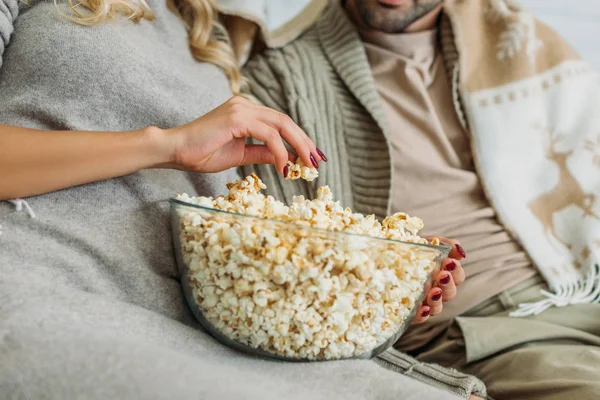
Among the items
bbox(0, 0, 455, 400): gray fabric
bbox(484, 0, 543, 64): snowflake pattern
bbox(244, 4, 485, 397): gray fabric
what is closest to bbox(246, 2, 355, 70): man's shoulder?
bbox(244, 4, 485, 397): gray fabric

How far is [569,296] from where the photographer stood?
118 cm

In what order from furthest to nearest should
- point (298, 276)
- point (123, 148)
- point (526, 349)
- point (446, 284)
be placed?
point (526, 349)
point (446, 284)
point (123, 148)
point (298, 276)

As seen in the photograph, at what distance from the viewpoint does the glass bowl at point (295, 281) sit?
0.64 m

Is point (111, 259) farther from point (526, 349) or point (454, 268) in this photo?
point (526, 349)

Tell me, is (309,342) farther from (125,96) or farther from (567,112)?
(567,112)

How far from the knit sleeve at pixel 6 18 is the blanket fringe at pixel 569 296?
96cm

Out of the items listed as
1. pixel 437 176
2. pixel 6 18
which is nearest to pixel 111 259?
pixel 6 18

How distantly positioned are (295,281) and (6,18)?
60cm

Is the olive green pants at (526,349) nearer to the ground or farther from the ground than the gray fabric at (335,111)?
nearer to the ground

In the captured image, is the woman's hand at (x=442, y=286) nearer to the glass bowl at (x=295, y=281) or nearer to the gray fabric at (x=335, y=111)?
the glass bowl at (x=295, y=281)

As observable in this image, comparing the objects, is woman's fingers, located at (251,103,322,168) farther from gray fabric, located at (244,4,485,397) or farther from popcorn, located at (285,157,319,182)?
gray fabric, located at (244,4,485,397)

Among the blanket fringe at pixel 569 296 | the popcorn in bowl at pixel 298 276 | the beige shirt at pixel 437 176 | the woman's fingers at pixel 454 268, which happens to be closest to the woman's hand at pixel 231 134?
the popcorn in bowl at pixel 298 276

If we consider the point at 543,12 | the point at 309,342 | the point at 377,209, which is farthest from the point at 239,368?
the point at 543,12

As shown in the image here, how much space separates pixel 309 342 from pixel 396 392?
112 mm
